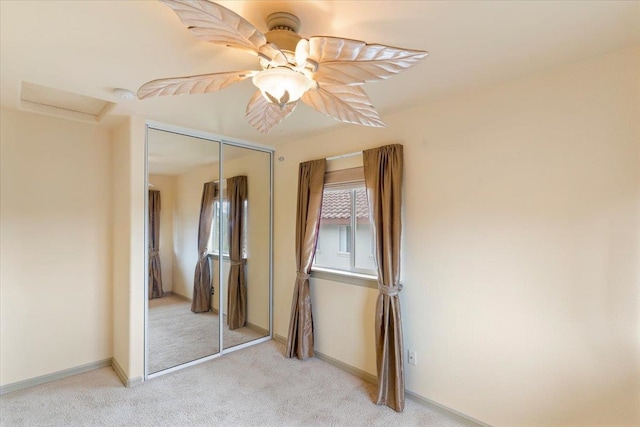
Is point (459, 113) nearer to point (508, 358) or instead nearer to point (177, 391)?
point (508, 358)

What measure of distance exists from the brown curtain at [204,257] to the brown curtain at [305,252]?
966mm

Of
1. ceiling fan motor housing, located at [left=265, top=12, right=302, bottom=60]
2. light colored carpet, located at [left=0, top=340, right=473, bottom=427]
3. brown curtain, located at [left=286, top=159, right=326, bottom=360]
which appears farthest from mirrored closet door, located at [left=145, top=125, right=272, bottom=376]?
ceiling fan motor housing, located at [left=265, top=12, right=302, bottom=60]

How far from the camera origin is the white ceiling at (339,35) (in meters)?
1.35

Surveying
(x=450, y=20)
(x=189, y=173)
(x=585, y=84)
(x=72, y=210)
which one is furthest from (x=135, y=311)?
(x=585, y=84)

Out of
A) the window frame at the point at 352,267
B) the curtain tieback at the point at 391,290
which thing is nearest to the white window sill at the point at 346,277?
the window frame at the point at 352,267

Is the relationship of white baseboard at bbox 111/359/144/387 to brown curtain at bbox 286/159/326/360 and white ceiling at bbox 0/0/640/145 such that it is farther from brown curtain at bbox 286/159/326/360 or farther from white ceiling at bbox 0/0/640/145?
white ceiling at bbox 0/0/640/145

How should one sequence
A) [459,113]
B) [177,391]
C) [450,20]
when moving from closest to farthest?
[450,20]
[459,113]
[177,391]

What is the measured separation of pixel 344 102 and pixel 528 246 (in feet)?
4.91

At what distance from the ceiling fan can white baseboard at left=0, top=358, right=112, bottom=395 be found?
9.78 feet

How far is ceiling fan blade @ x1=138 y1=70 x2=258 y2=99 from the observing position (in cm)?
131

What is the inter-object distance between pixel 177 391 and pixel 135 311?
0.79 meters

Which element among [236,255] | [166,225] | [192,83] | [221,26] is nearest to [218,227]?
[236,255]

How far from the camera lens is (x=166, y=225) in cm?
310

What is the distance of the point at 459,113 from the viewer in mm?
2291
